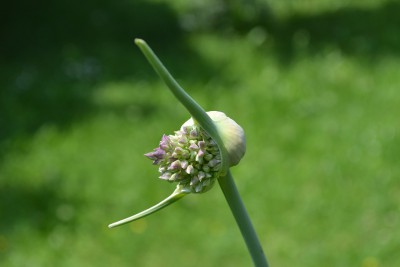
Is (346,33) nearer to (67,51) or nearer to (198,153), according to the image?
(67,51)

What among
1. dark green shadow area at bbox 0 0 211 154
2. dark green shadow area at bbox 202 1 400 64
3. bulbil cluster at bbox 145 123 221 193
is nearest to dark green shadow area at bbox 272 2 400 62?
dark green shadow area at bbox 202 1 400 64

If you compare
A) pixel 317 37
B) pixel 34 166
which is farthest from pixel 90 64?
pixel 317 37

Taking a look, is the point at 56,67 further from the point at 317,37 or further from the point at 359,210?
the point at 359,210

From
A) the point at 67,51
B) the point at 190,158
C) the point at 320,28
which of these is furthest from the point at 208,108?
the point at 190,158

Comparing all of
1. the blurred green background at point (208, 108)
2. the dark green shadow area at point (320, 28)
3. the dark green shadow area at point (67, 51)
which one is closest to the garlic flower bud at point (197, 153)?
the blurred green background at point (208, 108)

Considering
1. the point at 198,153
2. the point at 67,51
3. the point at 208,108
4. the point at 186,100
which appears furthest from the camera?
the point at 67,51

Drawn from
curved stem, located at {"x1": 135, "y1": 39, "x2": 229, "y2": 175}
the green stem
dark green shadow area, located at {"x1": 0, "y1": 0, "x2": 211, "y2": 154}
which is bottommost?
dark green shadow area, located at {"x1": 0, "y1": 0, "x2": 211, "y2": 154}

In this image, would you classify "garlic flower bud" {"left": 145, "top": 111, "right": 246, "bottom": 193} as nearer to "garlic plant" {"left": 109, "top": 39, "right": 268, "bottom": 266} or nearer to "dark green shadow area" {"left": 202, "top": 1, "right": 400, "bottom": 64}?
"garlic plant" {"left": 109, "top": 39, "right": 268, "bottom": 266}
